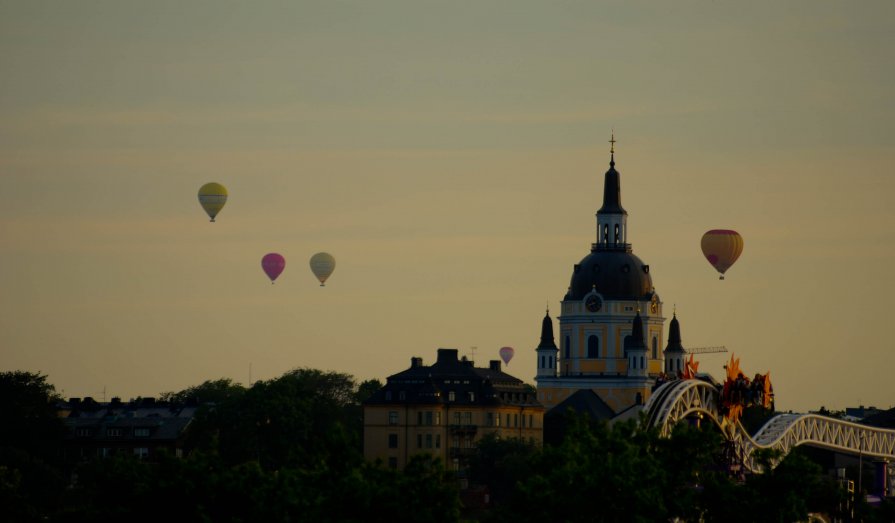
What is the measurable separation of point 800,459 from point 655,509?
12.2 m

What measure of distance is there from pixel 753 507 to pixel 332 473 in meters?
20.4

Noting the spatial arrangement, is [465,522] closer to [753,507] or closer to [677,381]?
[753,507]

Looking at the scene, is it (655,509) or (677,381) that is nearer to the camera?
(655,509)

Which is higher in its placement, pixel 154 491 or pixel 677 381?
pixel 677 381

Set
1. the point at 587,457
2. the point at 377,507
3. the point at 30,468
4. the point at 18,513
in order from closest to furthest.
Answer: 1. the point at 377,507
2. the point at 587,457
3. the point at 18,513
4. the point at 30,468

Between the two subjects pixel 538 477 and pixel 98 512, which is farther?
pixel 98 512

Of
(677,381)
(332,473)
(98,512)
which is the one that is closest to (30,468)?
(677,381)

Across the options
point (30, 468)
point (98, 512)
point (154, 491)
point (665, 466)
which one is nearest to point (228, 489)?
point (154, 491)

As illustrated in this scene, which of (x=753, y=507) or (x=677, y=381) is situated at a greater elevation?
(x=677, y=381)

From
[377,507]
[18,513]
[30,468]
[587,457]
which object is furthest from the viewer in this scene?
[30,468]

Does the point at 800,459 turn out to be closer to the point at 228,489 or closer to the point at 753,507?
the point at 753,507

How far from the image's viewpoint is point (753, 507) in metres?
125

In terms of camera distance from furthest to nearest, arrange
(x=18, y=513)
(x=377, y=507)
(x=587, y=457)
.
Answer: (x=18, y=513), (x=587, y=457), (x=377, y=507)

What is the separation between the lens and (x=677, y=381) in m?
191
